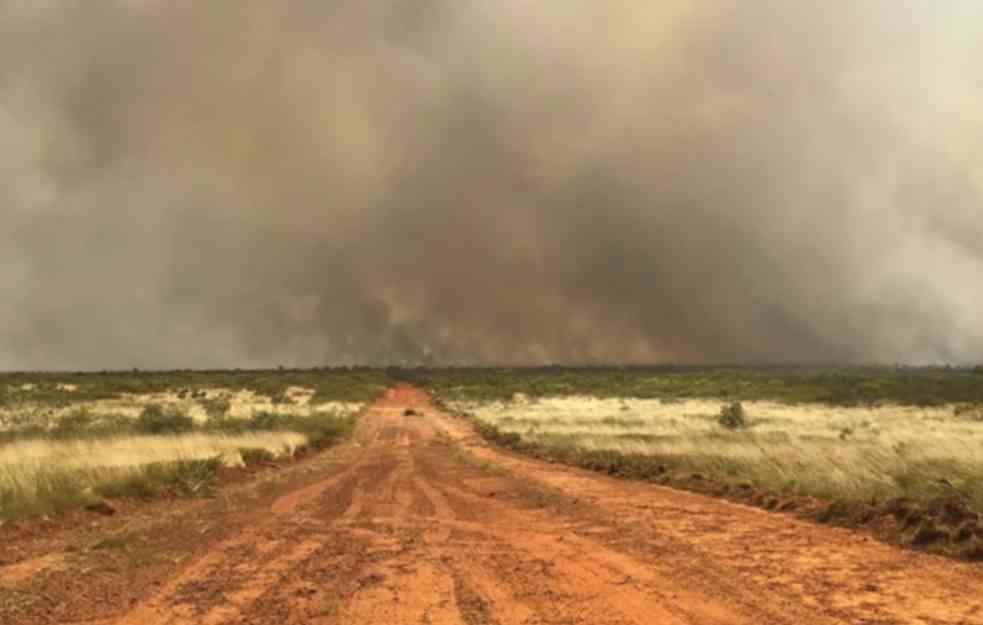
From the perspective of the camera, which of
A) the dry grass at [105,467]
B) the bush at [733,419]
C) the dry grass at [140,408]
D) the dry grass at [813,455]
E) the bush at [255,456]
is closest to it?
the dry grass at [105,467]

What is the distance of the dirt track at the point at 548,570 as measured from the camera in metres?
7.39

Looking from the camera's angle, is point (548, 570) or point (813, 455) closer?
point (548, 570)

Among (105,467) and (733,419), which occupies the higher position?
(105,467)

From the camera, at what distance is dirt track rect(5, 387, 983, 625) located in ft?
24.3

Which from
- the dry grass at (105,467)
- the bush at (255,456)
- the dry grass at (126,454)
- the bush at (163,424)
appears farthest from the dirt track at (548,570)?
the bush at (163,424)

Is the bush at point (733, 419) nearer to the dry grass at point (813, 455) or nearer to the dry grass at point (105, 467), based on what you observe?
the dry grass at point (813, 455)

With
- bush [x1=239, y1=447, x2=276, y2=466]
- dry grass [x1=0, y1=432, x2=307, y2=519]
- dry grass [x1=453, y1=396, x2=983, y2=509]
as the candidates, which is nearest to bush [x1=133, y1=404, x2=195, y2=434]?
dry grass [x1=0, y1=432, x2=307, y2=519]

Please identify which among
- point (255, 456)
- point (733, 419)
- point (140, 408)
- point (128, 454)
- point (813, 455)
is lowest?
point (140, 408)

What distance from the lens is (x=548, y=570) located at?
9.28 meters

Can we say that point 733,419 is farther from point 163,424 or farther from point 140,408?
point 140,408

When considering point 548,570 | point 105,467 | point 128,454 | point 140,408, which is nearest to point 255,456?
point 128,454

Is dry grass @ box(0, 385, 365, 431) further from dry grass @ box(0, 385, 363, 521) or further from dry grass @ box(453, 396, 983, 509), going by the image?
dry grass @ box(453, 396, 983, 509)

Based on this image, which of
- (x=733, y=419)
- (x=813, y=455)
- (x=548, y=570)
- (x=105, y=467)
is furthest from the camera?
(x=733, y=419)

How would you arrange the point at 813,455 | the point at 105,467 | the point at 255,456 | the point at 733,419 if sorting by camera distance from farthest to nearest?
the point at 733,419 < the point at 255,456 < the point at 813,455 < the point at 105,467
